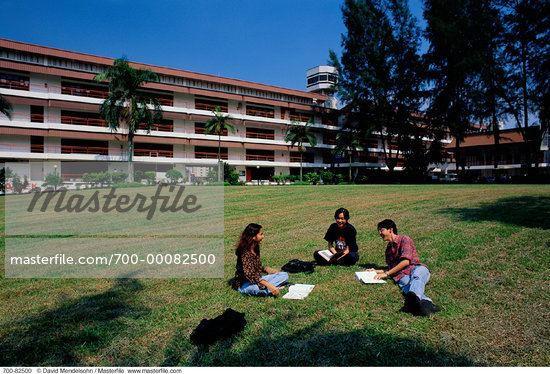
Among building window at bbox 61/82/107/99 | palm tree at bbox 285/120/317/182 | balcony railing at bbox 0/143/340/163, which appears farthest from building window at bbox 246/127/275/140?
building window at bbox 61/82/107/99

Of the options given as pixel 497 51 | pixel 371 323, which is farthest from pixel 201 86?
pixel 371 323

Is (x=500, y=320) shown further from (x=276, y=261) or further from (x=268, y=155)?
(x=268, y=155)

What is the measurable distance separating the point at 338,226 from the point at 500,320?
135 inches

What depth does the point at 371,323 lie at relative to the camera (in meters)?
4.17

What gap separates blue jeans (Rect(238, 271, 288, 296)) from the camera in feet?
17.0

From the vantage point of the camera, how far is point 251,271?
5.28 metres

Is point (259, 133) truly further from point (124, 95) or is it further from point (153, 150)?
point (124, 95)

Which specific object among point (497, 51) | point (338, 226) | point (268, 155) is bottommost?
point (338, 226)

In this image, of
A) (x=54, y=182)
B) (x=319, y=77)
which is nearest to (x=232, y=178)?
(x=54, y=182)

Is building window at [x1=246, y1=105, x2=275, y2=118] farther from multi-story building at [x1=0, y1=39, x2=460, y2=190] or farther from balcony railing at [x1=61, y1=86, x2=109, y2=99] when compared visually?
balcony railing at [x1=61, y1=86, x2=109, y2=99]

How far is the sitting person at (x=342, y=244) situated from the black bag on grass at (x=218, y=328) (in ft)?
10.3

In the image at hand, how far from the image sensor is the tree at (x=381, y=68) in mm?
43250

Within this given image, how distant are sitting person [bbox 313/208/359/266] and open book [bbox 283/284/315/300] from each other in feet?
4.81

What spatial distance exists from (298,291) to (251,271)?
2.57 ft
